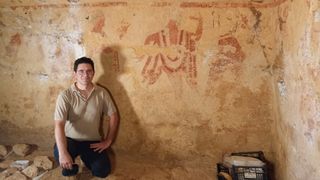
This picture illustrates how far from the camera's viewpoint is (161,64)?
2688 millimetres

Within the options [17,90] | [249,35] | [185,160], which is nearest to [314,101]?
[249,35]

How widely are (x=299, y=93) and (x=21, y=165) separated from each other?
2.31 m

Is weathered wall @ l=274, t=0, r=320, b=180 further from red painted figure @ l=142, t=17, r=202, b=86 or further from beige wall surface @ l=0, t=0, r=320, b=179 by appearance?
red painted figure @ l=142, t=17, r=202, b=86

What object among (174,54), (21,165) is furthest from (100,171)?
(174,54)

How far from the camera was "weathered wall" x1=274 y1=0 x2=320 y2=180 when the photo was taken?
172 centimetres

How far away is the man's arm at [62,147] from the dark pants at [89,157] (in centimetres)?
14

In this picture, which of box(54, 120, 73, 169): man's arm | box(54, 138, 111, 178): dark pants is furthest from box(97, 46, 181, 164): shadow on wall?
box(54, 120, 73, 169): man's arm

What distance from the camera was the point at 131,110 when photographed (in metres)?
2.79

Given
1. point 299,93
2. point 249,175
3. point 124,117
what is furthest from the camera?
point 124,117

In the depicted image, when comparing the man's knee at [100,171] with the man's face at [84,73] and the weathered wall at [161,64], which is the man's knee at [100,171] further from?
the man's face at [84,73]

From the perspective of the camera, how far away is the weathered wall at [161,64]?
260 centimetres

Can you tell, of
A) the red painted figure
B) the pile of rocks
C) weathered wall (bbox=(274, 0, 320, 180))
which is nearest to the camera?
weathered wall (bbox=(274, 0, 320, 180))

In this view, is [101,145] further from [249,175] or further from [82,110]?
[249,175]

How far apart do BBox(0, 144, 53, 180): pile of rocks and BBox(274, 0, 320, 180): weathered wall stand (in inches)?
75.5
